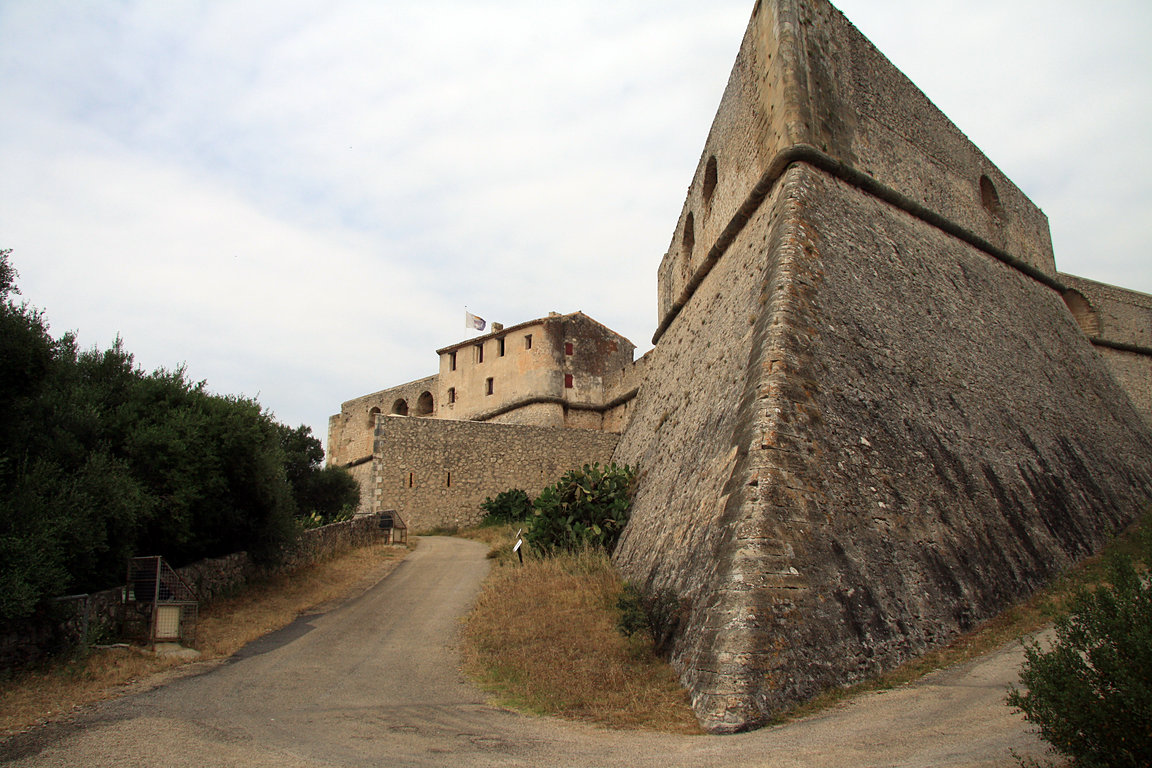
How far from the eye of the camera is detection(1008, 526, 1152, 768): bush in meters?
2.83

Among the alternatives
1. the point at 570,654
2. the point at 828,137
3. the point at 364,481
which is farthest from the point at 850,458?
the point at 364,481

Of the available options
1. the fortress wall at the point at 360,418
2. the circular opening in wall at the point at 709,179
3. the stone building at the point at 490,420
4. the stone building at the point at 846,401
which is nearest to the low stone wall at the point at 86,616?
the stone building at the point at 846,401

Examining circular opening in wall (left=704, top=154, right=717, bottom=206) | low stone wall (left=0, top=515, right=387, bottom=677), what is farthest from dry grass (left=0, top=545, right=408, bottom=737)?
circular opening in wall (left=704, top=154, right=717, bottom=206)

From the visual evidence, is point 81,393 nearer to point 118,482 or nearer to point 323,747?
point 118,482

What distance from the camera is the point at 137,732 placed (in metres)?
4.82

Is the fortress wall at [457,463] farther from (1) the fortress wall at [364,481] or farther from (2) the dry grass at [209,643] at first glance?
(2) the dry grass at [209,643]

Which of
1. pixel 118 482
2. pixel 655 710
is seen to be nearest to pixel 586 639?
pixel 655 710

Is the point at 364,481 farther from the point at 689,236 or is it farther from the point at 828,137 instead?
the point at 828,137

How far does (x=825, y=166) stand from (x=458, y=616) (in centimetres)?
794

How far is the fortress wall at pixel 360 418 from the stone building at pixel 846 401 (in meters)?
19.2

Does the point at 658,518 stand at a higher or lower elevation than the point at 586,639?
higher

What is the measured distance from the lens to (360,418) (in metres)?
33.5

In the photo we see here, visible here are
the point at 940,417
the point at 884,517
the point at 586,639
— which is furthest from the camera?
the point at 940,417

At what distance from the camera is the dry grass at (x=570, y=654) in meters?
5.33
